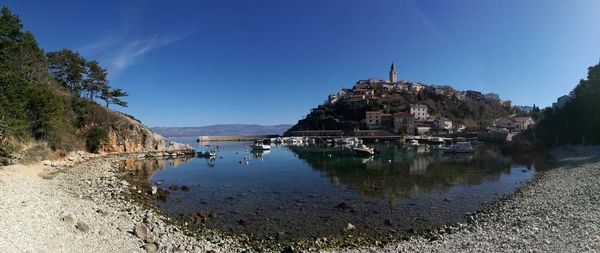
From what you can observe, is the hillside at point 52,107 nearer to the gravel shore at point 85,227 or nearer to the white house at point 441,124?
the gravel shore at point 85,227

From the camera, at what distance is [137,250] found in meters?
12.2

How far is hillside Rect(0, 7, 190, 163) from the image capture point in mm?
27375

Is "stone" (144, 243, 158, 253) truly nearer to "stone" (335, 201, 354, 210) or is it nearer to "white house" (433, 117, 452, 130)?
"stone" (335, 201, 354, 210)

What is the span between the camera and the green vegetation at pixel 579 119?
51.2m

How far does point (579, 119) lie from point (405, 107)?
9114 cm

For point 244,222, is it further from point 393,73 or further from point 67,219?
point 393,73

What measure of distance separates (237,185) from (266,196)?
242 inches

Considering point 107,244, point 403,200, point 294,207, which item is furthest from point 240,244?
point 403,200

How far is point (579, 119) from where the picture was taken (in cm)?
5616

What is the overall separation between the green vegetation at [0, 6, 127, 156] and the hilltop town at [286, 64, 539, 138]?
83.2m

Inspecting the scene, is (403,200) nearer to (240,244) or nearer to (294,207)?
(294,207)

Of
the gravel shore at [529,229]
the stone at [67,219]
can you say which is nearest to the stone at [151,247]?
the stone at [67,219]

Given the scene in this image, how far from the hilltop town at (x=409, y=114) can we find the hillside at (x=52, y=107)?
264ft

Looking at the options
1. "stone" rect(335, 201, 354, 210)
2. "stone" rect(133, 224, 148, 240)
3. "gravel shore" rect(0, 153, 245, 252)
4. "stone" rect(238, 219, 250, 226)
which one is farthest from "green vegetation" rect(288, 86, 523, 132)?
"stone" rect(133, 224, 148, 240)
